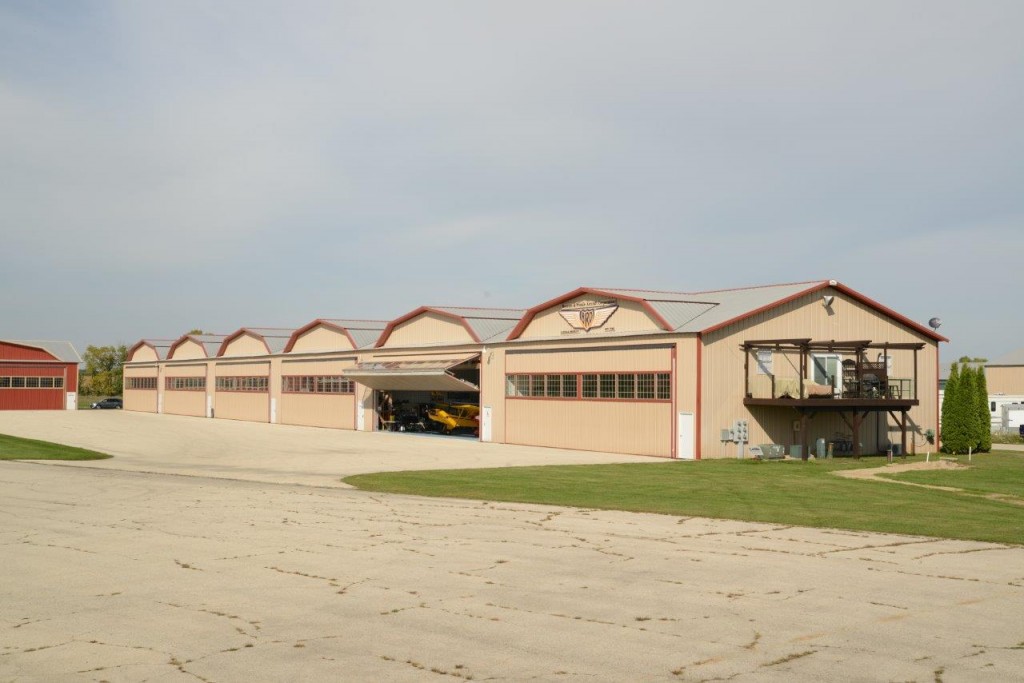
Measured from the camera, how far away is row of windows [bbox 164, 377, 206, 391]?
78006 mm

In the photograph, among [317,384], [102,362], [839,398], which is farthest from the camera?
[102,362]

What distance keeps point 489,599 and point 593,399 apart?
28.4 meters

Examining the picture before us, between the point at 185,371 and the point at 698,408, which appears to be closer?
the point at 698,408

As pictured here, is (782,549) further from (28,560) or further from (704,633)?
(28,560)

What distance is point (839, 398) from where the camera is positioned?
37.1 metres

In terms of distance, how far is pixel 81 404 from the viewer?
350ft

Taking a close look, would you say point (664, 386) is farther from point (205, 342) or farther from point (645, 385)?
point (205, 342)

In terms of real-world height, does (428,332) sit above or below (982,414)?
above

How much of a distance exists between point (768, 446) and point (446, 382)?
1776 centimetres

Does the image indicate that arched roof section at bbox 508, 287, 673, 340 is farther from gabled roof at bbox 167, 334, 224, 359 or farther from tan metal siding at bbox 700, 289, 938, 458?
gabled roof at bbox 167, 334, 224, 359

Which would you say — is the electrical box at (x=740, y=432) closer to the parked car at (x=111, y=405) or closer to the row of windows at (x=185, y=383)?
the row of windows at (x=185, y=383)

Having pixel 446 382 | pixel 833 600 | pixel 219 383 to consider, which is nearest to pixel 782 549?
pixel 833 600

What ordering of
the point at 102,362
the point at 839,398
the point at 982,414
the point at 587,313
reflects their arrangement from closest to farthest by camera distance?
1. the point at 839,398
2. the point at 587,313
3. the point at 982,414
4. the point at 102,362

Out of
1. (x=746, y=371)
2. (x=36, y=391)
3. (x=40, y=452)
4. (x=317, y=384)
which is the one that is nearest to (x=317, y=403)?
(x=317, y=384)
